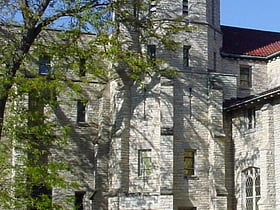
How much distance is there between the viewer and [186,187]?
34875mm

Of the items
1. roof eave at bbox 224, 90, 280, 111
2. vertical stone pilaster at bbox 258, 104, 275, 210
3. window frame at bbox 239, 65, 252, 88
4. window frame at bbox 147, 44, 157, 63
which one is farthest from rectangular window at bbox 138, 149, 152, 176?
window frame at bbox 239, 65, 252, 88

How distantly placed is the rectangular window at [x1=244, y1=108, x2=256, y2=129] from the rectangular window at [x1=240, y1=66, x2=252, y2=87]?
4.91 m

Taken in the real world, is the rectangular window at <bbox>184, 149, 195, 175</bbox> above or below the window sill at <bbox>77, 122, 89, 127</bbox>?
below

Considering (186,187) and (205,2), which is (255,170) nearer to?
(186,187)

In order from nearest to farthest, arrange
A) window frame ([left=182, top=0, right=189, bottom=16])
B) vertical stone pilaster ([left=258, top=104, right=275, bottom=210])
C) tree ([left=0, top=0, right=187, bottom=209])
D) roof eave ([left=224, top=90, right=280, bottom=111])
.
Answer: tree ([left=0, top=0, right=187, bottom=209]) → roof eave ([left=224, top=90, right=280, bottom=111]) → vertical stone pilaster ([left=258, top=104, right=275, bottom=210]) → window frame ([left=182, top=0, right=189, bottom=16])

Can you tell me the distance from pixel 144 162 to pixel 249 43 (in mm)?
11102

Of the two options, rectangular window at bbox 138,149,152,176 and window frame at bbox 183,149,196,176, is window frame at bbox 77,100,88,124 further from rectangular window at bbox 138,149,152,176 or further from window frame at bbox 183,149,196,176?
window frame at bbox 183,149,196,176

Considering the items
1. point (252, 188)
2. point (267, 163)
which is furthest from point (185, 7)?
point (252, 188)

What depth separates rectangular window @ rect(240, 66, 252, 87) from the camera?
40.3 m

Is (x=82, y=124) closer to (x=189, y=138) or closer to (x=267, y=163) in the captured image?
(x=189, y=138)

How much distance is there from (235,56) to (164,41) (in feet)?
38.0

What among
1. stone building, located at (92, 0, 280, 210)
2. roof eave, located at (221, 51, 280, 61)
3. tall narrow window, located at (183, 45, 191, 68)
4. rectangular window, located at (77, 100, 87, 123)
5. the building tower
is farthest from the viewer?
rectangular window, located at (77, 100, 87, 123)

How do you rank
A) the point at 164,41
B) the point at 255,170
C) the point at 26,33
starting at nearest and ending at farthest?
the point at 26,33, the point at 164,41, the point at 255,170

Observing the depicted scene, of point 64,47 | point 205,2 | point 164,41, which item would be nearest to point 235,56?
point 205,2
